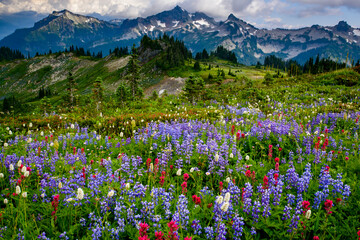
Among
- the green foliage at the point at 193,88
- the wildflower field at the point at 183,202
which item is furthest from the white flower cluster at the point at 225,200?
the green foliage at the point at 193,88

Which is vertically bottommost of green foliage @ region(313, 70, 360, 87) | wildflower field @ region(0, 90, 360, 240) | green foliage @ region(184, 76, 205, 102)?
wildflower field @ region(0, 90, 360, 240)

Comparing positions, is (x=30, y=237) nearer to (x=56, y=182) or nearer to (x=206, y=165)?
(x=56, y=182)

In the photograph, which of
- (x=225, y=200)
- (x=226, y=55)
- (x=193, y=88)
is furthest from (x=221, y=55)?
(x=225, y=200)

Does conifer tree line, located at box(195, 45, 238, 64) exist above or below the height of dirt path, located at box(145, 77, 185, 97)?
above

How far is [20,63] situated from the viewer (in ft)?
655

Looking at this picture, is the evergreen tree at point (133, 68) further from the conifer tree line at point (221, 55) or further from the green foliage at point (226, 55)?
the green foliage at point (226, 55)

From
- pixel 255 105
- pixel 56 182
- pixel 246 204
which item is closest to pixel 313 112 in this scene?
pixel 255 105

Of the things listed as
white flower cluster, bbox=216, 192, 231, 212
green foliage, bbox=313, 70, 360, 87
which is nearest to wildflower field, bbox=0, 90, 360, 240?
white flower cluster, bbox=216, 192, 231, 212

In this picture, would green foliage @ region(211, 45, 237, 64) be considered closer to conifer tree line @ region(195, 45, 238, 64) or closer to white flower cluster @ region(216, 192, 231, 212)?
conifer tree line @ region(195, 45, 238, 64)

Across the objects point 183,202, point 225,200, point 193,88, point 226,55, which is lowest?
point 183,202

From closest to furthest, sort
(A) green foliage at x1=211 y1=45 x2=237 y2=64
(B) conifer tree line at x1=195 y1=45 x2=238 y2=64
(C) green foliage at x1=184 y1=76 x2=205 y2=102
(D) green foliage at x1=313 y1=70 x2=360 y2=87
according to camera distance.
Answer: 1. (D) green foliage at x1=313 y1=70 x2=360 y2=87
2. (C) green foliage at x1=184 y1=76 x2=205 y2=102
3. (B) conifer tree line at x1=195 y1=45 x2=238 y2=64
4. (A) green foliage at x1=211 y1=45 x2=237 y2=64

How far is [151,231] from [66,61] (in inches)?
8742

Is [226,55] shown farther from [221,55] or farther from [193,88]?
[193,88]

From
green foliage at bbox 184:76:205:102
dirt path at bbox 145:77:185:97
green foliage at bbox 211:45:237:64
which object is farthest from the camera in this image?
green foliage at bbox 211:45:237:64
